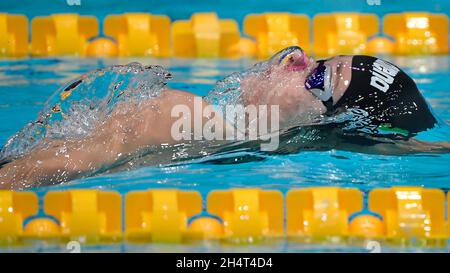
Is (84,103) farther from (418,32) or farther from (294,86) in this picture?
(418,32)

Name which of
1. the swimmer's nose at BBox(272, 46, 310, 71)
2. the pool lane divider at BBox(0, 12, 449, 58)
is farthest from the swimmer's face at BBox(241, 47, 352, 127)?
the pool lane divider at BBox(0, 12, 449, 58)

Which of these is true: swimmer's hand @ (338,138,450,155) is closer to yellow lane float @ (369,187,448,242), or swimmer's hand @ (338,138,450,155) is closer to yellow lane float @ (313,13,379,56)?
yellow lane float @ (369,187,448,242)

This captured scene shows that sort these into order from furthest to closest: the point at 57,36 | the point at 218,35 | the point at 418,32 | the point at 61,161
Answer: the point at 418,32 → the point at 218,35 → the point at 57,36 → the point at 61,161

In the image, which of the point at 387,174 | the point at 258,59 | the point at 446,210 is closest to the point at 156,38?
the point at 258,59

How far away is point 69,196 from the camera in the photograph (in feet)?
9.93

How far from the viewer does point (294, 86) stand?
3.33 metres

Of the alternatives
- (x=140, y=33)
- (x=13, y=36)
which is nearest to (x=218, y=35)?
(x=140, y=33)

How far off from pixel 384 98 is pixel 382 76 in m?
0.09

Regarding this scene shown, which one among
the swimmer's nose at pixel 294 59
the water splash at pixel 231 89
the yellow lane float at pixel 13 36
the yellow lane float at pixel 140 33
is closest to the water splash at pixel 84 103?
the water splash at pixel 231 89

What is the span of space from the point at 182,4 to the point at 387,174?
3230 mm

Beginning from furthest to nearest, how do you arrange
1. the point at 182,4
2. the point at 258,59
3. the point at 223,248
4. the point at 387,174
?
the point at 182,4 < the point at 258,59 < the point at 387,174 < the point at 223,248

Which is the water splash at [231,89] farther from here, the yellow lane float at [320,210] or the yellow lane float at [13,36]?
the yellow lane float at [13,36]

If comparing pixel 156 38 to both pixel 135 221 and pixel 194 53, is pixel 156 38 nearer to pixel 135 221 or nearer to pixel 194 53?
pixel 194 53

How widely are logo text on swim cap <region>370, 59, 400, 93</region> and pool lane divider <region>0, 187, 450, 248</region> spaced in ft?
1.57
